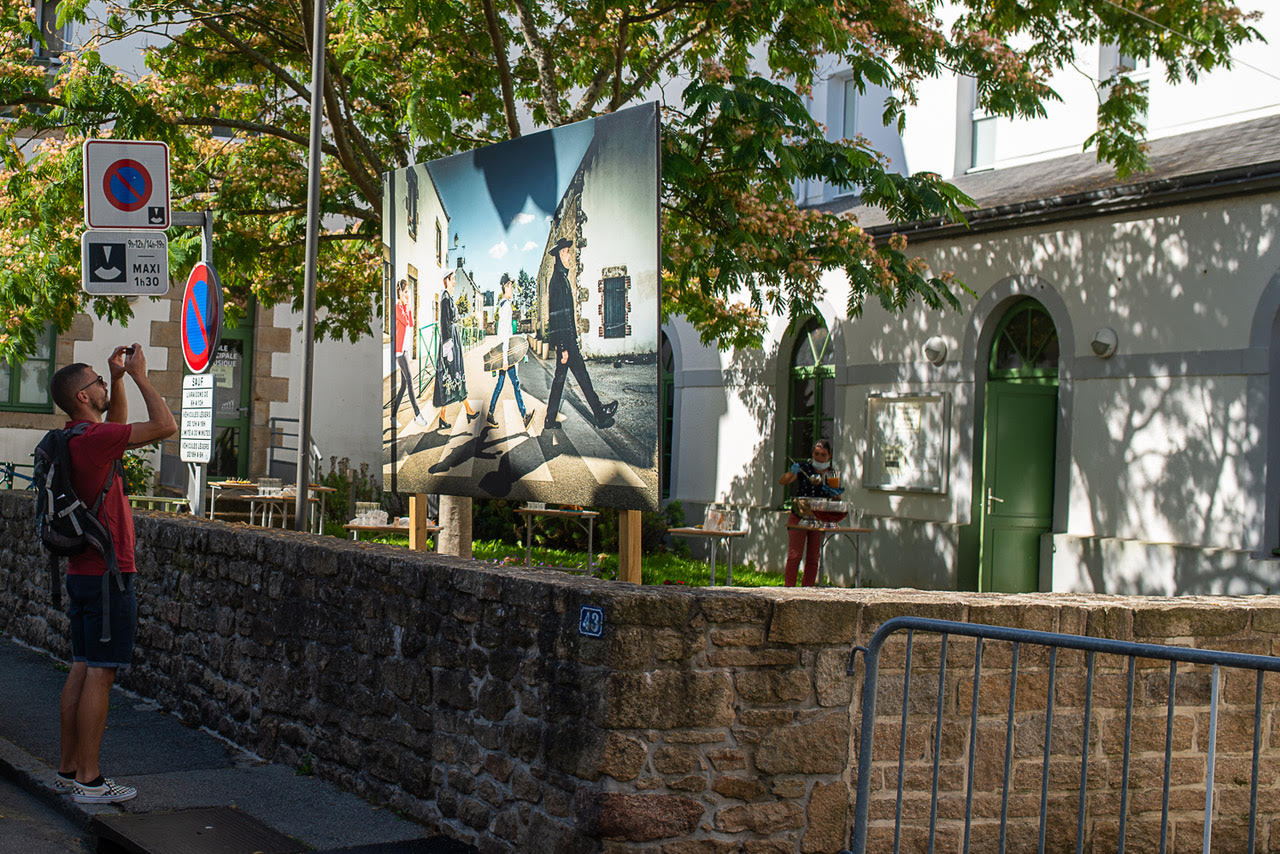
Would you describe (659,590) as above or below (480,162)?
below

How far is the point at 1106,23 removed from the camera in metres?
12.7

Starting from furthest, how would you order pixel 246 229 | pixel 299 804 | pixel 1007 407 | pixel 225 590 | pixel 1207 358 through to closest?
pixel 1007 407
pixel 246 229
pixel 1207 358
pixel 225 590
pixel 299 804

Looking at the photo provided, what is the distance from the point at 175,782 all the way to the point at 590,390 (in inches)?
107

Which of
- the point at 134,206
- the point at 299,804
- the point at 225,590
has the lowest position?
the point at 299,804

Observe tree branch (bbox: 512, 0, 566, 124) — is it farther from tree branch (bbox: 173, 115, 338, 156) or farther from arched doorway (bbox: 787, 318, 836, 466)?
arched doorway (bbox: 787, 318, 836, 466)

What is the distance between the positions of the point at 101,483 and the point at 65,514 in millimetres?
201

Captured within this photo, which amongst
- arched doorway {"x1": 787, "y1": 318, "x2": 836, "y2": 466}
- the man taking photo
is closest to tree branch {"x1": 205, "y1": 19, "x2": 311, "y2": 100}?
arched doorway {"x1": 787, "y1": 318, "x2": 836, "y2": 466}

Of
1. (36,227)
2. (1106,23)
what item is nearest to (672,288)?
(1106,23)

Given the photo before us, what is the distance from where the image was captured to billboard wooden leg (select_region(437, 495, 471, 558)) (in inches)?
404

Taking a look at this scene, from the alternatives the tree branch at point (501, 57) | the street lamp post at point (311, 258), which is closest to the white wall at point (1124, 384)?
the tree branch at point (501, 57)

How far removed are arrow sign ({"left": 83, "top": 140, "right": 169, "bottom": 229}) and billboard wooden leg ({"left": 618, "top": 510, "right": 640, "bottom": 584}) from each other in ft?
12.1

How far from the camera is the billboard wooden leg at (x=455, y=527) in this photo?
1026cm

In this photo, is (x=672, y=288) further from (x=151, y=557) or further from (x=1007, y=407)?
(x=151, y=557)

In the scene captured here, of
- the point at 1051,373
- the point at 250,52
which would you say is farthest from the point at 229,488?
the point at 1051,373
